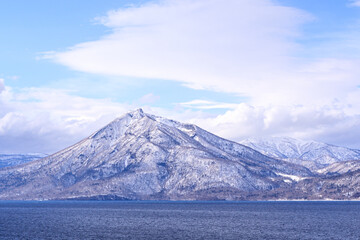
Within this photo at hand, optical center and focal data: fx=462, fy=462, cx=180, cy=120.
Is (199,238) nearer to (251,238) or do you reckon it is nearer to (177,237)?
(177,237)

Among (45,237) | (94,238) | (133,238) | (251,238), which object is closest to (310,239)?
(251,238)

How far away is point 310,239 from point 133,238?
73434 millimetres

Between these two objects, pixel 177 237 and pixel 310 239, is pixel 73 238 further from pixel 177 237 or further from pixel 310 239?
pixel 310 239

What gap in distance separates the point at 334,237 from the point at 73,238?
364 ft

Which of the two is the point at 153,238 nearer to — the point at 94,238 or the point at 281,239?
the point at 94,238

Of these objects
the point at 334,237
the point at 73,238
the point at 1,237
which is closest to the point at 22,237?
the point at 1,237

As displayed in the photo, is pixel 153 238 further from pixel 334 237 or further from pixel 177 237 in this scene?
pixel 334 237

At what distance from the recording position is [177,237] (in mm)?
198500

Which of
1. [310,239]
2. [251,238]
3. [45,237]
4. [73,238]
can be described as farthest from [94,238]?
[310,239]

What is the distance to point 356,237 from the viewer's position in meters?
197

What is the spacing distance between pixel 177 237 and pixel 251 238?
31439mm

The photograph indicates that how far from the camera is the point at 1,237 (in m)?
198

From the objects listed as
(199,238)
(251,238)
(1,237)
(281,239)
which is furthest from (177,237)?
(1,237)

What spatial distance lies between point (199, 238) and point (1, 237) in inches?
3335
